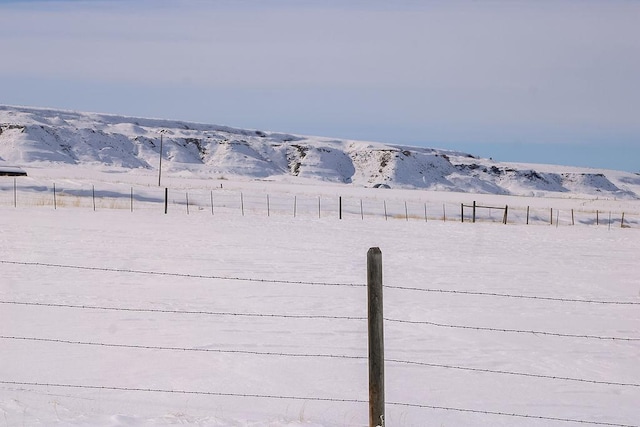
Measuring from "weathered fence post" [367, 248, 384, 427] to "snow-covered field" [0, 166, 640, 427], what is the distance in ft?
2.49

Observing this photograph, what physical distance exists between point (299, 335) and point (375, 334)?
7.04m

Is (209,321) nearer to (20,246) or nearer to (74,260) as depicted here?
(74,260)

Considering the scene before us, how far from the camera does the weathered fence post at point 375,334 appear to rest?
6.52 metres

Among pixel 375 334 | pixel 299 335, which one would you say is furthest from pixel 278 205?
pixel 375 334

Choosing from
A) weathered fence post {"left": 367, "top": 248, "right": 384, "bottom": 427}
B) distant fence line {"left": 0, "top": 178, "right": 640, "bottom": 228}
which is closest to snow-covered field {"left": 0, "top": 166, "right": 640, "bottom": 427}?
weathered fence post {"left": 367, "top": 248, "right": 384, "bottom": 427}

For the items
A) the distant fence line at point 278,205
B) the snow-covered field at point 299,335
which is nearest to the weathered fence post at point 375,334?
the snow-covered field at point 299,335

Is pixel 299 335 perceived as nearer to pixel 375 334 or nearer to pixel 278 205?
pixel 375 334

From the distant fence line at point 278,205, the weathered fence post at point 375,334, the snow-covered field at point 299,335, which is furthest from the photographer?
the distant fence line at point 278,205

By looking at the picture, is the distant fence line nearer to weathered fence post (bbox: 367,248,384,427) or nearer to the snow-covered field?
the snow-covered field

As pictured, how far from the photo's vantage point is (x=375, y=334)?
21.8 feet

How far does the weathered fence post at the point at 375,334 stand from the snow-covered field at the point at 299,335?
2.49 ft

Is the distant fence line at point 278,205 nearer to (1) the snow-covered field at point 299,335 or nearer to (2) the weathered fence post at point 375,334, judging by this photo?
(1) the snow-covered field at point 299,335

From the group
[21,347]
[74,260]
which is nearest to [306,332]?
[21,347]

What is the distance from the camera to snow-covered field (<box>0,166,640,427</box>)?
9578 millimetres
